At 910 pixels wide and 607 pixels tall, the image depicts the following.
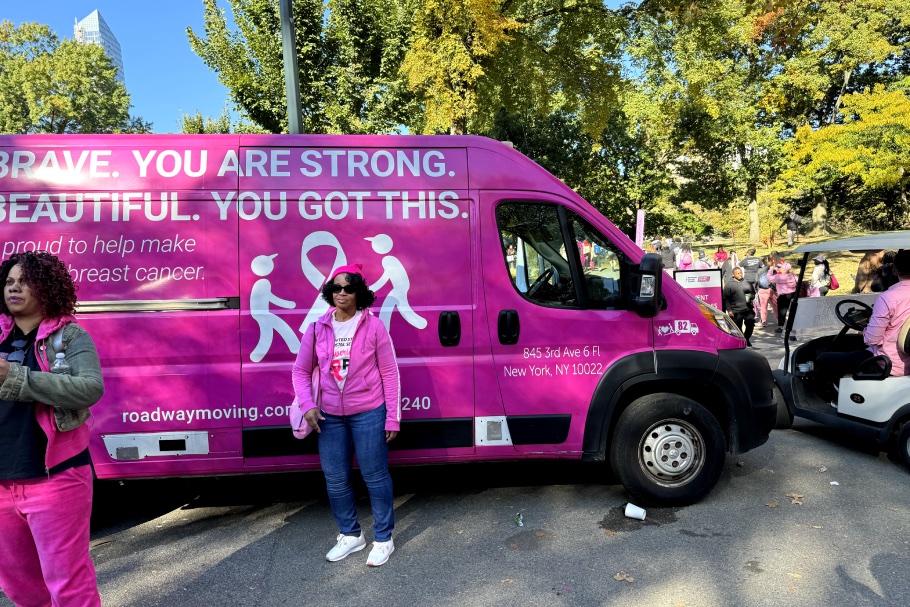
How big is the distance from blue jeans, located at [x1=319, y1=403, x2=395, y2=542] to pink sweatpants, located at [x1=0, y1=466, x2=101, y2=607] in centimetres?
129

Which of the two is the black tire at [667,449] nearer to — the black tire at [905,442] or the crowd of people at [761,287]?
the black tire at [905,442]

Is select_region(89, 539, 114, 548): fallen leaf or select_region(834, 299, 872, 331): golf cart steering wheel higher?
select_region(834, 299, 872, 331): golf cart steering wheel

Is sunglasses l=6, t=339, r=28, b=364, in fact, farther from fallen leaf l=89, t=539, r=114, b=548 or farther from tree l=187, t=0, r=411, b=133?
tree l=187, t=0, r=411, b=133

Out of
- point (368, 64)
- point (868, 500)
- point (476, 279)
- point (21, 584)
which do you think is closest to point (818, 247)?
point (868, 500)

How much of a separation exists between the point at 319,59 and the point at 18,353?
50.9ft

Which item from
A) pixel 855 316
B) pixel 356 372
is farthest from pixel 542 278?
pixel 855 316

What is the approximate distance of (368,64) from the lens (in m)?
16.3

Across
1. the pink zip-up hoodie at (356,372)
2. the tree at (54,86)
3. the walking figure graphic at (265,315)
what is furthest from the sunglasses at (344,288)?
the tree at (54,86)

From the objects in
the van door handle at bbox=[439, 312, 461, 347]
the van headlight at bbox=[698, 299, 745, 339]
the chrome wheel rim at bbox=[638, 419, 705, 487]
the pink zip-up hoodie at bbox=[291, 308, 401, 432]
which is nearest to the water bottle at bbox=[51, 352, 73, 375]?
the pink zip-up hoodie at bbox=[291, 308, 401, 432]

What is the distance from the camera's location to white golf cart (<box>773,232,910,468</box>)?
4.81m

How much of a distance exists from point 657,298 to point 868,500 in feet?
6.91

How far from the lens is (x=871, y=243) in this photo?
5.08m

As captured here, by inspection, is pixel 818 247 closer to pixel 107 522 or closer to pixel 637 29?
pixel 107 522

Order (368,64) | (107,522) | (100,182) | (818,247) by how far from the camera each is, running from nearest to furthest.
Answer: (100,182)
(107,522)
(818,247)
(368,64)
